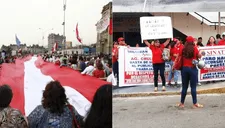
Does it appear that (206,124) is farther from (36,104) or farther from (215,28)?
(36,104)

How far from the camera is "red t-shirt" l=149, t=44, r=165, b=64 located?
4.33ft

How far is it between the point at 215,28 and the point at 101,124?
2.09 feet

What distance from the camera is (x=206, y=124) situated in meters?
1.64

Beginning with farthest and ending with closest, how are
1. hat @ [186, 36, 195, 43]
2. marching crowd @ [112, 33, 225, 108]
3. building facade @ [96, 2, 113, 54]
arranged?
hat @ [186, 36, 195, 43]
marching crowd @ [112, 33, 225, 108]
building facade @ [96, 2, 113, 54]

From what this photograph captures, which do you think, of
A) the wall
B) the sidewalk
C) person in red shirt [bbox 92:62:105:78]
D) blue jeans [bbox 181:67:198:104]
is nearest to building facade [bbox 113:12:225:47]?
the wall

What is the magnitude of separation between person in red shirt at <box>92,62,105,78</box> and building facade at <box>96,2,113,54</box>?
0.07 meters

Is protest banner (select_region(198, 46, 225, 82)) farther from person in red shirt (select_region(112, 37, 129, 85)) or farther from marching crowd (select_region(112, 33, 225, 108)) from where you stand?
person in red shirt (select_region(112, 37, 129, 85))

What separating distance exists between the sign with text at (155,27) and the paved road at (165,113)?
0.34 meters

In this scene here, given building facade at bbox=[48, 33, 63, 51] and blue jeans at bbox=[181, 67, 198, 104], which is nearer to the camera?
building facade at bbox=[48, 33, 63, 51]

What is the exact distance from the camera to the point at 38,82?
124 cm

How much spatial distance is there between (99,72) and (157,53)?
1.24 ft

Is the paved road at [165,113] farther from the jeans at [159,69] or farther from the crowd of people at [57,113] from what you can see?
the crowd of people at [57,113]

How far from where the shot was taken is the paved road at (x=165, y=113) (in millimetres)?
1464

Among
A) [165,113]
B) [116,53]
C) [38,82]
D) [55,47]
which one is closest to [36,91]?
[38,82]
